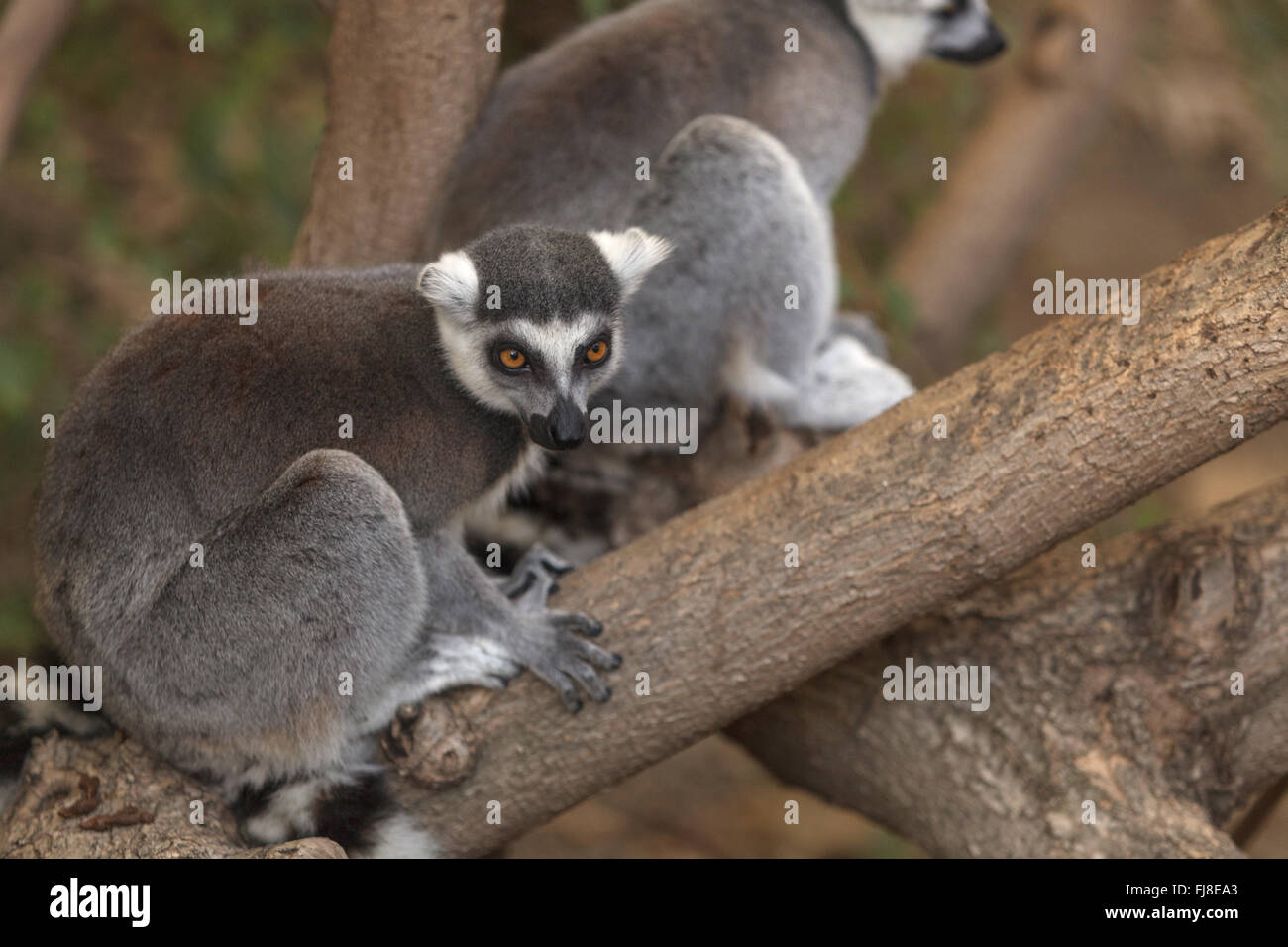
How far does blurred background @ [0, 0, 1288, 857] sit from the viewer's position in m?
5.80

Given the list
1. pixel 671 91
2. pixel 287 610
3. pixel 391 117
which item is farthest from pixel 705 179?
A: pixel 287 610

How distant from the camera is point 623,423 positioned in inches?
189

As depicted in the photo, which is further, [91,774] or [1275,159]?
[1275,159]

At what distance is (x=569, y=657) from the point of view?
A: 3572 mm

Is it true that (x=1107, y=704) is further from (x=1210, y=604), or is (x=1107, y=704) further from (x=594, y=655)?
(x=594, y=655)

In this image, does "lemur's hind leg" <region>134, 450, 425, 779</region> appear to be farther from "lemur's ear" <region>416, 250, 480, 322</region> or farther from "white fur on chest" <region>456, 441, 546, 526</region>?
"lemur's ear" <region>416, 250, 480, 322</region>

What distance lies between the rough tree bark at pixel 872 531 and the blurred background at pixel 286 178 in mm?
1628

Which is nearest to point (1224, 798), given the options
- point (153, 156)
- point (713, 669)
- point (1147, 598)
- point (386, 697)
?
point (1147, 598)

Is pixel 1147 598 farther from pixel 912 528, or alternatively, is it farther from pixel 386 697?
pixel 386 697
